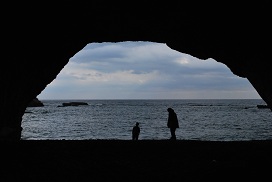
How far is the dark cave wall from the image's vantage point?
13250 millimetres

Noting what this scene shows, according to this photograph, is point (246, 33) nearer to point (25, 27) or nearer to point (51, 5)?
point (51, 5)

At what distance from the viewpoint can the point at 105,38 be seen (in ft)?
54.4
